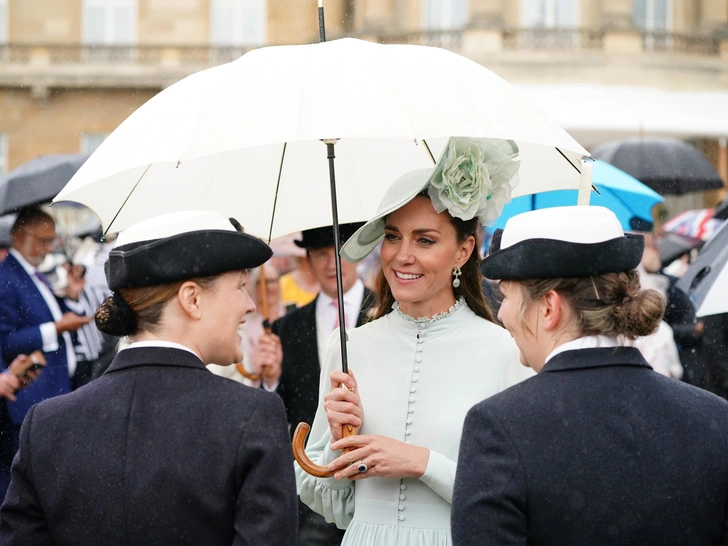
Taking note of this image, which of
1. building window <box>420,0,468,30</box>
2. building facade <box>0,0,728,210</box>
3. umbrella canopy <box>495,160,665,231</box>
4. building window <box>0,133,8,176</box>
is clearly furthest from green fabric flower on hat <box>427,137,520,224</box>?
building window <box>0,133,8,176</box>

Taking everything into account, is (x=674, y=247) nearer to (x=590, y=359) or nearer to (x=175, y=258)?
(x=590, y=359)

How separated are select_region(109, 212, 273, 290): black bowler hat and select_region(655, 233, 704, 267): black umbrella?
7.64m

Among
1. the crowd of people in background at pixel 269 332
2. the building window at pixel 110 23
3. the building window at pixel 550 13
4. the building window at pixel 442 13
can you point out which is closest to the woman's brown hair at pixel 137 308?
the crowd of people in background at pixel 269 332

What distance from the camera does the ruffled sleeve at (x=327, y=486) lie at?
3318mm

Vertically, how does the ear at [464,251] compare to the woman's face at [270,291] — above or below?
above

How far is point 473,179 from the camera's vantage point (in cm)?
319

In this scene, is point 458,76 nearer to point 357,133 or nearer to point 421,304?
point 357,133

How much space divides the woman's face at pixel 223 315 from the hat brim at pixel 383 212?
625 millimetres

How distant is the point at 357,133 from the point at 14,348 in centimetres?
403

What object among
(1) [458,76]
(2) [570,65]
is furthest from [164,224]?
(2) [570,65]

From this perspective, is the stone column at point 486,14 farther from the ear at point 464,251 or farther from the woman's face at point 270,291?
the ear at point 464,251

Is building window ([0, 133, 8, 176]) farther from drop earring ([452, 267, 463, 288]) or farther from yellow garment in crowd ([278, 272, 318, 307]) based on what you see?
drop earring ([452, 267, 463, 288])

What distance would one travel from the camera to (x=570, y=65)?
24344mm

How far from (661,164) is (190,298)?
25.3 ft
